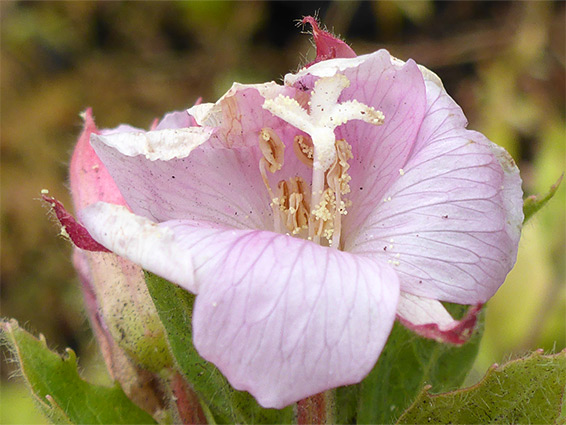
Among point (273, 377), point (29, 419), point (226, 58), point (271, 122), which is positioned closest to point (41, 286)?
point (29, 419)

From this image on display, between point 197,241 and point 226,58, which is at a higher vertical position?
point 197,241

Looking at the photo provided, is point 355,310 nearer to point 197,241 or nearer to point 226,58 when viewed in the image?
point 197,241

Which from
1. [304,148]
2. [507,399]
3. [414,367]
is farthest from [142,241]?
[414,367]

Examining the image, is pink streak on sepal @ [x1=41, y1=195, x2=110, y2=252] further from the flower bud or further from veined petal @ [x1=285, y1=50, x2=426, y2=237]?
veined petal @ [x1=285, y1=50, x2=426, y2=237]

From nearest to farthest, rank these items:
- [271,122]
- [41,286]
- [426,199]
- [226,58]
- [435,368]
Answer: [426,199] → [271,122] → [435,368] → [41,286] → [226,58]

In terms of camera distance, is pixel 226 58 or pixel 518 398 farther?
pixel 226 58

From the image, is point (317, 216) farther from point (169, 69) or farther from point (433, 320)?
point (169, 69)

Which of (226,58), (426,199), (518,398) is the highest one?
(426,199)

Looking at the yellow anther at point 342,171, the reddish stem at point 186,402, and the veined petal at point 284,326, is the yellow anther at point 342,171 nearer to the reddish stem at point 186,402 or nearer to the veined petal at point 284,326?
the veined petal at point 284,326
